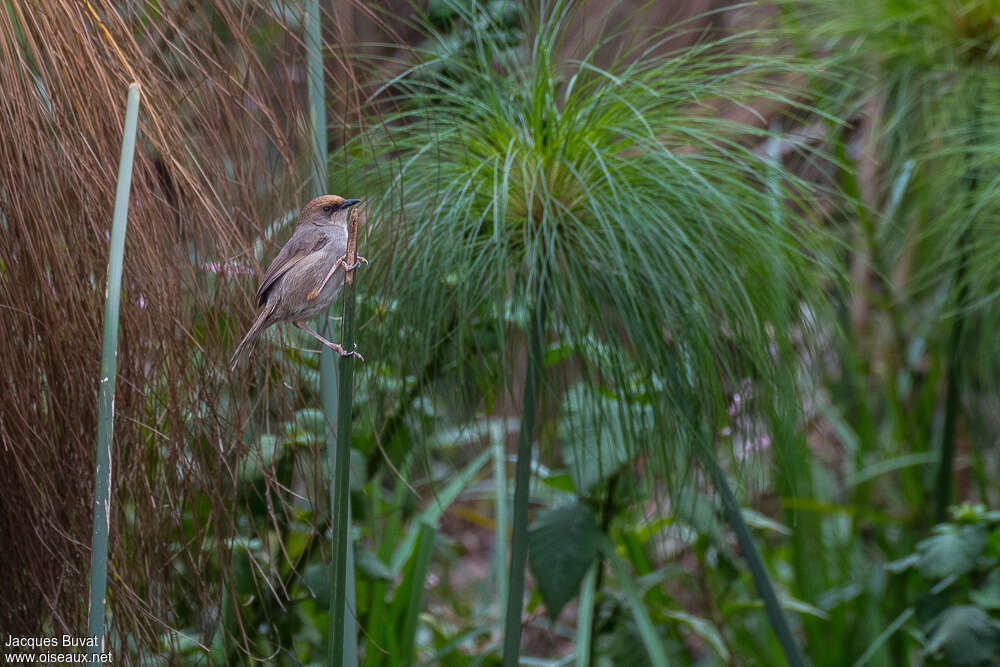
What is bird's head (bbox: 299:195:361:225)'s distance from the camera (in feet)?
2.77

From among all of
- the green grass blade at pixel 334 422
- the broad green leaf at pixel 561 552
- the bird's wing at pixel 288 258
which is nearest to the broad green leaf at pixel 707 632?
the broad green leaf at pixel 561 552

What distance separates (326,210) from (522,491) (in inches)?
15.0

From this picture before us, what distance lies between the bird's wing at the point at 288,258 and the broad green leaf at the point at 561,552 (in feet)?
2.10

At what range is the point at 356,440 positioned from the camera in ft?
4.63

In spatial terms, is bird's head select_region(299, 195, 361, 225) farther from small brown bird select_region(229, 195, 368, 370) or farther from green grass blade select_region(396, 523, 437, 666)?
green grass blade select_region(396, 523, 437, 666)

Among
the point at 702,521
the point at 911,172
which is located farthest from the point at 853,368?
the point at 702,521

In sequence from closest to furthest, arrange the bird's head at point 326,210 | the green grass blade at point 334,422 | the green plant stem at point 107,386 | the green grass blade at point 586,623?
the green plant stem at point 107,386, the green grass blade at point 334,422, the bird's head at point 326,210, the green grass blade at point 586,623

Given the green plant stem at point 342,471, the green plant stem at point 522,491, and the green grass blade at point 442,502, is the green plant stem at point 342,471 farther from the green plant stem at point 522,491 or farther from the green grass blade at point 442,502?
the green grass blade at point 442,502

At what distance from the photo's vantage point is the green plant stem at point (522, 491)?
1.04 meters

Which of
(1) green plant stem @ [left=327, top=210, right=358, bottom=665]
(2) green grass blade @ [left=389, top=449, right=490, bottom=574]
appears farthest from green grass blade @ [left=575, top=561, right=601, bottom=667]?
(1) green plant stem @ [left=327, top=210, right=358, bottom=665]

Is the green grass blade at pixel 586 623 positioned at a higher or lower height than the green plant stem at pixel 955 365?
lower

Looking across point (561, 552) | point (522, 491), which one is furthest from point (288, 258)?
point (561, 552)

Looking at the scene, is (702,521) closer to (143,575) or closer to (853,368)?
(143,575)

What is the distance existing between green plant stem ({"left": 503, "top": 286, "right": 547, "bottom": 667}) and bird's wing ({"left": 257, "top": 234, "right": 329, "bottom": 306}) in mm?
294
